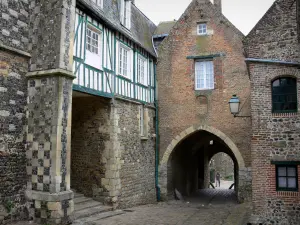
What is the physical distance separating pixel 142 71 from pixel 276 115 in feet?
20.5

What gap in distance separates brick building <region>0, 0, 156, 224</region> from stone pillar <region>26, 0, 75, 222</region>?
2 cm

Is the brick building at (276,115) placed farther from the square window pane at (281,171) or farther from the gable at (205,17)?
the gable at (205,17)

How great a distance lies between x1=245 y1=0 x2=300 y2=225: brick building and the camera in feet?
27.5

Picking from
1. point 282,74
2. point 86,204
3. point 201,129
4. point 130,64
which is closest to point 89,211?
point 86,204

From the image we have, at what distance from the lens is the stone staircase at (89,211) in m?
8.61

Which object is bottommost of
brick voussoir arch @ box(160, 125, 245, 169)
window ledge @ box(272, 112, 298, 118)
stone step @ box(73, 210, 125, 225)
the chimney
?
stone step @ box(73, 210, 125, 225)

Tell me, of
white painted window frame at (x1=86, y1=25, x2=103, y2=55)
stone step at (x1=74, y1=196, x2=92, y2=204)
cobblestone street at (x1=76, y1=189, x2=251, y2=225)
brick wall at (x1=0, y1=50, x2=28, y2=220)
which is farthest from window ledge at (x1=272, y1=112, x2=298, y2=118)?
brick wall at (x1=0, y1=50, x2=28, y2=220)

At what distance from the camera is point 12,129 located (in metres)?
7.53

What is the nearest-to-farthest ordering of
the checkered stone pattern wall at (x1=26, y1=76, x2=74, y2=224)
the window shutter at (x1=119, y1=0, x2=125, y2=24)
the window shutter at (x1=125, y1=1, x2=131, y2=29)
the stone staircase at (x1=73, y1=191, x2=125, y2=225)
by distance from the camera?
the checkered stone pattern wall at (x1=26, y1=76, x2=74, y2=224)
the stone staircase at (x1=73, y1=191, x2=125, y2=225)
the window shutter at (x1=119, y1=0, x2=125, y2=24)
the window shutter at (x1=125, y1=1, x2=131, y2=29)

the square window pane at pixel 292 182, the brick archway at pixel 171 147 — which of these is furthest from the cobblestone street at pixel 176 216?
the square window pane at pixel 292 182

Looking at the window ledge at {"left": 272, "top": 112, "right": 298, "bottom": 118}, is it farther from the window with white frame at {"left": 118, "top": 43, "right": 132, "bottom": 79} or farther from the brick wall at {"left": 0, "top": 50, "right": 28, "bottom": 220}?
the brick wall at {"left": 0, "top": 50, "right": 28, "bottom": 220}

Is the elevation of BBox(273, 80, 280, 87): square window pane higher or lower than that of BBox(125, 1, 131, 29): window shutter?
lower

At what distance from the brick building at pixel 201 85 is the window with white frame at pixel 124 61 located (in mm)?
2575

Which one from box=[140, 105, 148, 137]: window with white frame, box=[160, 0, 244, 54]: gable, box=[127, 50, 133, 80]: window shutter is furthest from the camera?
box=[160, 0, 244, 54]: gable
